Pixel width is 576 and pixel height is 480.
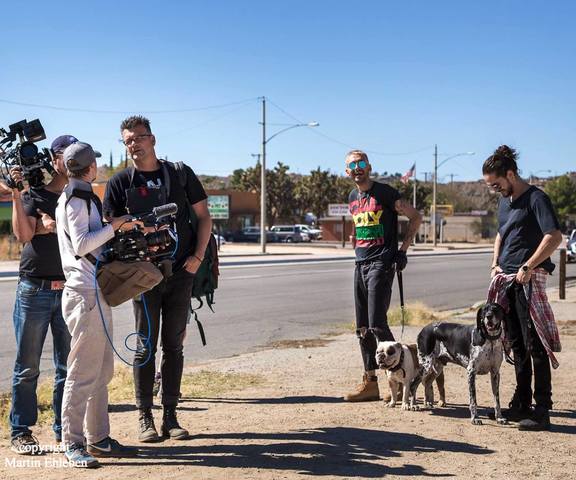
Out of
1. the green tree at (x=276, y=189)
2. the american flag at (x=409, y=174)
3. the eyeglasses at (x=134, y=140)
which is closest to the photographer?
the eyeglasses at (x=134, y=140)

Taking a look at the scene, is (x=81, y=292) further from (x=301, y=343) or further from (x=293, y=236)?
(x=293, y=236)

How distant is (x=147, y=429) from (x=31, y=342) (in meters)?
0.95

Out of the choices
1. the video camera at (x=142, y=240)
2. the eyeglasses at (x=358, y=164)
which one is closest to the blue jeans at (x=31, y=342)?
the video camera at (x=142, y=240)

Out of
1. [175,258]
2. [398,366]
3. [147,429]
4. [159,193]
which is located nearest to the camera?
[159,193]

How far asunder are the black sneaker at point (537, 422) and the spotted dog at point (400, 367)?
33.9 inches

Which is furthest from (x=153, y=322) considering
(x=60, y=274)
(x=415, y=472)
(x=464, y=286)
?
(x=464, y=286)

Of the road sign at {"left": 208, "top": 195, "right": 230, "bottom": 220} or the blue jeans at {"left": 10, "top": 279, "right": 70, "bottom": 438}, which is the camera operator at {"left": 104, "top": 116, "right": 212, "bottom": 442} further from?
the road sign at {"left": 208, "top": 195, "right": 230, "bottom": 220}

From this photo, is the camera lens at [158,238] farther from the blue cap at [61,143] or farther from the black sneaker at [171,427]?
the black sneaker at [171,427]

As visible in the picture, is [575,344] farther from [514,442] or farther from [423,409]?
[514,442]

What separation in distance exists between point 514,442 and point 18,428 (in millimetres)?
3246

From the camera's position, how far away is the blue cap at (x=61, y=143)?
5340mm

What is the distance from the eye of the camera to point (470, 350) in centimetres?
610

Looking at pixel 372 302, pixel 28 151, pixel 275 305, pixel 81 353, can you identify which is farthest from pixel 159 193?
pixel 275 305

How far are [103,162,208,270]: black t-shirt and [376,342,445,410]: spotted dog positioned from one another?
1.75 meters
